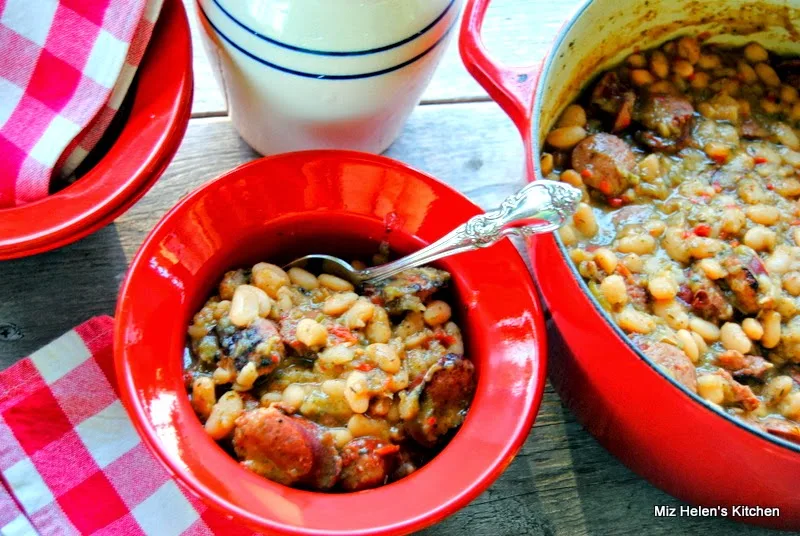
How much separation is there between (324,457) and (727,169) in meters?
0.75

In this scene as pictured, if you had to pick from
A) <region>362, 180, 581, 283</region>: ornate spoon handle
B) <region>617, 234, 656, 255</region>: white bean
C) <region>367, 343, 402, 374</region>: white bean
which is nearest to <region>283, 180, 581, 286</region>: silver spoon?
<region>362, 180, 581, 283</region>: ornate spoon handle

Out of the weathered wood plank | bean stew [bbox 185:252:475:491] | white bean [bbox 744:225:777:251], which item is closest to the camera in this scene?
bean stew [bbox 185:252:475:491]

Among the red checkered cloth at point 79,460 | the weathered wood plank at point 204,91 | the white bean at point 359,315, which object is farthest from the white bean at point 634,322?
the weathered wood plank at point 204,91

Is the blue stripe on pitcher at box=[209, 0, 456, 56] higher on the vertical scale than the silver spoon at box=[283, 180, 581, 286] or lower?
higher

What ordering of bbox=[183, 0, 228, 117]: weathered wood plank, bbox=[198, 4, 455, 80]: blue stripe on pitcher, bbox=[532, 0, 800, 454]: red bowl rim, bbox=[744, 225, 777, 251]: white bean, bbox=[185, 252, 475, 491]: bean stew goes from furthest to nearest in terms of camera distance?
1. bbox=[183, 0, 228, 117]: weathered wood plank
2. bbox=[744, 225, 777, 251]: white bean
3. bbox=[198, 4, 455, 80]: blue stripe on pitcher
4. bbox=[185, 252, 475, 491]: bean stew
5. bbox=[532, 0, 800, 454]: red bowl rim

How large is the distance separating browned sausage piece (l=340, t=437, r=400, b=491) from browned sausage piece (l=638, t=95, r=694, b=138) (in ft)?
2.11

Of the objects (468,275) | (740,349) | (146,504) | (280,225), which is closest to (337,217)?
(280,225)

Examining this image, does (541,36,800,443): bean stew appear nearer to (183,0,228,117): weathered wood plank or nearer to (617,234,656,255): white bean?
(617,234,656,255): white bean

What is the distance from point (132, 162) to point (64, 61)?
0.59ft

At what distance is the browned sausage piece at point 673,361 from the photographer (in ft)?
3.34

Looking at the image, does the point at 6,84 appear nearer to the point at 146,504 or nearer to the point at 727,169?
the point at 146,504

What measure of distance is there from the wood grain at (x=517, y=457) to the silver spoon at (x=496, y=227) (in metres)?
0.28

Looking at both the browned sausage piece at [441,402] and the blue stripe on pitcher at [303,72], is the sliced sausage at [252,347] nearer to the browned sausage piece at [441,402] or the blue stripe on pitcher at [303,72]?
the browned sausage piece at [441,402]

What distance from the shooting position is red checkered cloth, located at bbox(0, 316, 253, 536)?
104 cm
